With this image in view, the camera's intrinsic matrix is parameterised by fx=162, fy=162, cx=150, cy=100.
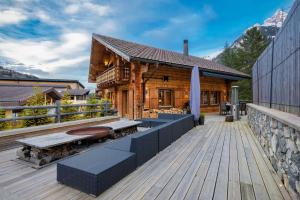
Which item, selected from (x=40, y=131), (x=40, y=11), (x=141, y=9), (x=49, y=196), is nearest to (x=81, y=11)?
(x=40, y=11)

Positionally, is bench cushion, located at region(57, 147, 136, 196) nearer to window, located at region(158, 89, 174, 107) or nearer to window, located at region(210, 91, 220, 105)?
window, located at region(158, 89, 174, 107)

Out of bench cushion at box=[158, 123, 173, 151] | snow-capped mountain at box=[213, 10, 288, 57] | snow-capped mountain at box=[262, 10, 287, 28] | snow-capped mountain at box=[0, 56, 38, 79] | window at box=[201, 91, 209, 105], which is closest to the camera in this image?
bench cushion at box=[158, 123, 173, 151]

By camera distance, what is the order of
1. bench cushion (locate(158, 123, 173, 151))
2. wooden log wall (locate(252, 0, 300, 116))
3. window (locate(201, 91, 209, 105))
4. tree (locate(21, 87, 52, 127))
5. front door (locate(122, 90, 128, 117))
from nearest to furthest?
wooden log wall (locate(252, 0, 300, 116)) → bench cushion (locate(158, 123, 173, 151)) → tree (locate(21, 87, 52, 127)) → front door (locate(122, 90, 128, 117)) → window (locate(201, 91, 209, 105))

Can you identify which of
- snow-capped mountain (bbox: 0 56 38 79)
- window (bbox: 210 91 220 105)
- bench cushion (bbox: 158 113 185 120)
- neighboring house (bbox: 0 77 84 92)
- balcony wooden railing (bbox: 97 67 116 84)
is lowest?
bench cushion (bbox: 158 113 185 120)

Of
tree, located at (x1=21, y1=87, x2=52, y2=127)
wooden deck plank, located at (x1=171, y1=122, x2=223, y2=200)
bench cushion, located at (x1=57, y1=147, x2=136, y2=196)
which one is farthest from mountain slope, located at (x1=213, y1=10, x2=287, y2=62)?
tree, located at (x1=21, y1=87, x2=52, y2=127)

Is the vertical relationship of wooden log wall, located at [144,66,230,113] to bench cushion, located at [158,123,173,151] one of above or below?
above

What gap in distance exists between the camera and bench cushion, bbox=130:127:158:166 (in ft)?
8.93

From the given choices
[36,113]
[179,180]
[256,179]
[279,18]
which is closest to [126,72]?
[36,113]

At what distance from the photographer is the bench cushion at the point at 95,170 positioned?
6.53ft

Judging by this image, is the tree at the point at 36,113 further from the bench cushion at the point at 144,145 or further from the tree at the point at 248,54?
the tree at the point at 248,54

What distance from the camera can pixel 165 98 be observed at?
10219 millimetres

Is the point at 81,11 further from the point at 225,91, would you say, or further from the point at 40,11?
the point at 225,91

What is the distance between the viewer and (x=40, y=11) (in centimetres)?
844

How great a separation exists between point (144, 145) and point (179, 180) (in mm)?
856
